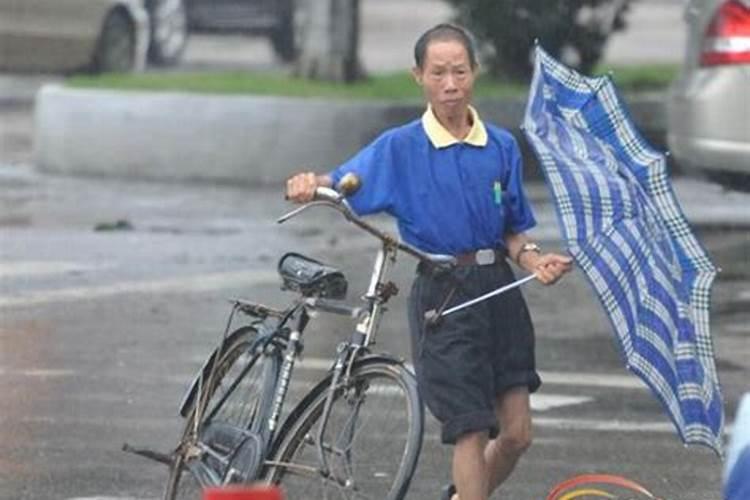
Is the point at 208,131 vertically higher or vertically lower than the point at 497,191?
lower

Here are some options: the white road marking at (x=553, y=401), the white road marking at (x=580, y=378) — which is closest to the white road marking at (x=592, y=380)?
the white road marking at (x=580, y=378)

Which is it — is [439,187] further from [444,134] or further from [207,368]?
[207,368]

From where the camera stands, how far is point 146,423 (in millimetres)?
9234

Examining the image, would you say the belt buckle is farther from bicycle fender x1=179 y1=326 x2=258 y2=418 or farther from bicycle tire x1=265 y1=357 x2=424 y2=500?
bicycle fender x1=179 y1=326 x2=258 y2=418

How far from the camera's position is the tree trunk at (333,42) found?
17.8 metres

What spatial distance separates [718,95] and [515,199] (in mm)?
6107

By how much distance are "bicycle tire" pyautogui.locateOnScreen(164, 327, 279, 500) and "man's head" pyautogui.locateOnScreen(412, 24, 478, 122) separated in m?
0.88

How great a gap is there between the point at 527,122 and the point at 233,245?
7333 mm

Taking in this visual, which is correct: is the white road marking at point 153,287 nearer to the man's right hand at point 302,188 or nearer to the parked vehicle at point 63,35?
the man's right hand at point 302,188

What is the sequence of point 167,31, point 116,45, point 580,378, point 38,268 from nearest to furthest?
point 580,378 → point 38,268 → point 116,45 → point 167,31

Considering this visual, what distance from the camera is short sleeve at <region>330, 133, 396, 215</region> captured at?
6.66 meters

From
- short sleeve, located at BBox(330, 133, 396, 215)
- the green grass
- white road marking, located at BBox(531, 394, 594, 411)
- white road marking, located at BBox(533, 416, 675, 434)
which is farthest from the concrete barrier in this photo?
short sleeve, located at BBox(330, 133, 396, 215)

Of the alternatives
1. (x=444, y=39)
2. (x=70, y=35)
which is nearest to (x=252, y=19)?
(x=70, y=35)

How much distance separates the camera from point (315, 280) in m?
6.74
